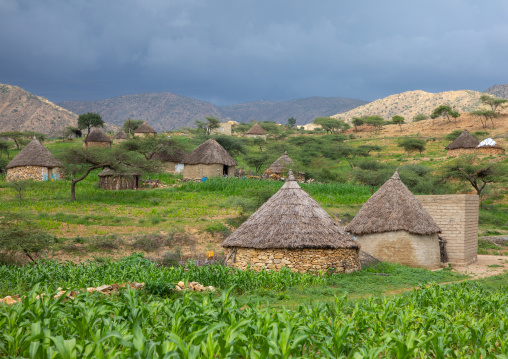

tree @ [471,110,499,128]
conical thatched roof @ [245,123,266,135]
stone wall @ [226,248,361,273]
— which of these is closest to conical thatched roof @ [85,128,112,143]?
conical thatched roof @ [245,123,266,135]

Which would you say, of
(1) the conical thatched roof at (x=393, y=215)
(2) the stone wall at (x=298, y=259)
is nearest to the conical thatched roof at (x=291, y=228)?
(2) the stone wall at (x=298, y=259)

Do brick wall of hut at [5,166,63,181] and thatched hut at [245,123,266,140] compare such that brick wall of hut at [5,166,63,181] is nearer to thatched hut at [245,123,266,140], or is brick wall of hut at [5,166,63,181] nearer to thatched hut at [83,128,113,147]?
thatched hut at [83,128,113,147]

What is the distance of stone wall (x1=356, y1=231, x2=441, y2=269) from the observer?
53.4 feet

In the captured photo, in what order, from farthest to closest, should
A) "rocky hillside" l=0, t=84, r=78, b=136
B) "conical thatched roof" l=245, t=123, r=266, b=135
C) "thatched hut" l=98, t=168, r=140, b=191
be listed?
"rocky hillside" l=0, t=84, r=78, b=136 < "conical thatched roof" l=245, t=123, r=266, b=135 < "thatched hut" l=98, t=168, r=140, b=191

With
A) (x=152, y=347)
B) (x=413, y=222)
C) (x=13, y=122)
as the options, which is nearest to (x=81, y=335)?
(x=152, y=347)

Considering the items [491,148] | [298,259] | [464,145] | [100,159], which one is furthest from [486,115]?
[298,259]

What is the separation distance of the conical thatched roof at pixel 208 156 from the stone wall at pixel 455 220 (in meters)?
21.5

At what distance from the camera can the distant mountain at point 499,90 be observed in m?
130

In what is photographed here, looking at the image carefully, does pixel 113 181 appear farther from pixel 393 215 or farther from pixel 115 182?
pixel 393 215

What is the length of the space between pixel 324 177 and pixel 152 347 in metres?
35.1

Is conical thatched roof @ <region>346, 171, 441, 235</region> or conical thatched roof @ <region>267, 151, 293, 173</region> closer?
conical thatched roof @ <region>346, 171, 441, 235</region>

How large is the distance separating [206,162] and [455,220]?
22923mm

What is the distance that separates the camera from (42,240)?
563 inches

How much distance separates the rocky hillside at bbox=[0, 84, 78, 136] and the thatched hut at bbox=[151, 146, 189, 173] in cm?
7186
